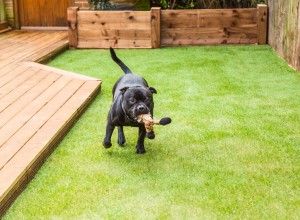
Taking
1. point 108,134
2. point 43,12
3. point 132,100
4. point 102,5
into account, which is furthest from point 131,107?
point 43,12

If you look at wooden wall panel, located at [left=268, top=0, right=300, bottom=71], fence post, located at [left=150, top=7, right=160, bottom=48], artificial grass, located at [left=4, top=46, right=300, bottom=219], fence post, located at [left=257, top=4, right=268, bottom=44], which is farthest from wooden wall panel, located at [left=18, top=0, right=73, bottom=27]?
artificial grass, located at [left=4, top=46, right=300, bottom=219]

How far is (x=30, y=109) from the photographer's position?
13.1 ft

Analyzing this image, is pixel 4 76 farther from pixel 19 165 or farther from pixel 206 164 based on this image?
pixel 206 164

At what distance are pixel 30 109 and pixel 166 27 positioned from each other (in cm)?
377

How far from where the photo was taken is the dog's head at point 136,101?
2871 mm

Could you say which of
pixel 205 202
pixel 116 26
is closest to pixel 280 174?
pixel 205 202

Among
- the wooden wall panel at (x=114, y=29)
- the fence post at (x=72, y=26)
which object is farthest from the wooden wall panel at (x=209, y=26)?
the fence post at (x=72, y=26)

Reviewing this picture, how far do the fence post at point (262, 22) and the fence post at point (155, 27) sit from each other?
57.1 inches

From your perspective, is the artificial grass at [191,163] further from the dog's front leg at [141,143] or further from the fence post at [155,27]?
the fence post at [155,27]

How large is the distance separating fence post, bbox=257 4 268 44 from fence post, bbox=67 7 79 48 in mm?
2649

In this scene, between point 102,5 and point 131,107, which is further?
point 102,5

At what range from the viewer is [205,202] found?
2.51 metres

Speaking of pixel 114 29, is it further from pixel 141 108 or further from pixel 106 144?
pixel 141 108

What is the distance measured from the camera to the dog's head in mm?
2871
